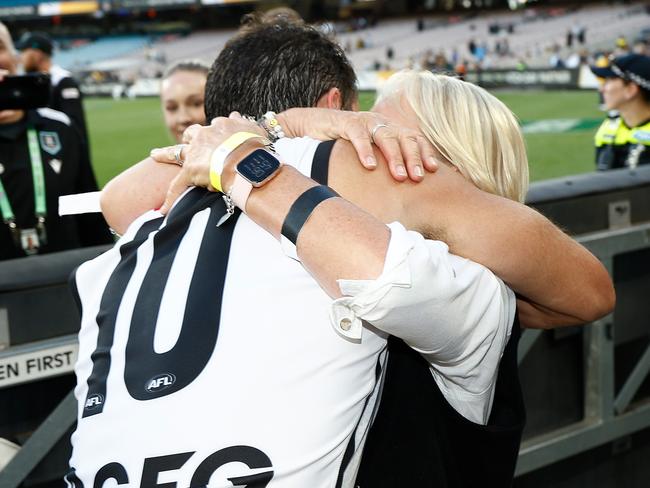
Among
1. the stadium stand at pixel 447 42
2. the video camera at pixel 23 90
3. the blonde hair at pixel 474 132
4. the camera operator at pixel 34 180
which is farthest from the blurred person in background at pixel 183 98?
the stadium stand at pixel 447 42

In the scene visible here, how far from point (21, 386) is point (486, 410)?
116 cm

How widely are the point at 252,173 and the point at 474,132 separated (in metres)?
0.48

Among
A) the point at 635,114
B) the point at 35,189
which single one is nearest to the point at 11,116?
the point at 35,189

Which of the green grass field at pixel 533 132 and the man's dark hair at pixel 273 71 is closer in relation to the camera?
the man's dark hair at pixel 273 71

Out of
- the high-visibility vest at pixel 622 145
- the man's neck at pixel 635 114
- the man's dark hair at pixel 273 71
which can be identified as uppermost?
the man's dark hair at pixel 273 71

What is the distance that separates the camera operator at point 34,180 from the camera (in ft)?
11.2

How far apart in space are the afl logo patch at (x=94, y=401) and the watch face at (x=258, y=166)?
0.46 metres

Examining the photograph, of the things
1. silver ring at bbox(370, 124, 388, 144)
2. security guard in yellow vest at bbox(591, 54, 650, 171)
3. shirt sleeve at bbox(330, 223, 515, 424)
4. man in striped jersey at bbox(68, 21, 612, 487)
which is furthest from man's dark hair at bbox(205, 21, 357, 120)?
security guard in yellow vest at bbox(591, 54, 650, 171)

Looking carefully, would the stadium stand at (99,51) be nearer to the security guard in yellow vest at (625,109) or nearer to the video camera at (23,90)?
the security guard in yellow vest at (625,109)

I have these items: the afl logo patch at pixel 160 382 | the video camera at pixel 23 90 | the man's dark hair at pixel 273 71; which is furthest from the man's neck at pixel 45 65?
the afl logo patch at pixel 160 382

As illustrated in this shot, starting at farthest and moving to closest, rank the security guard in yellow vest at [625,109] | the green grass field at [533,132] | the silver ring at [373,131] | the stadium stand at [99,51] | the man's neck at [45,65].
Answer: the stadium stand at [99,51] → the green grass field at [533,132] → the man's neck at [45,65] → the security guard in yellow vest at [625,109] → the silver ring at [373,131]

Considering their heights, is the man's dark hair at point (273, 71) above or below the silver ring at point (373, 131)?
above

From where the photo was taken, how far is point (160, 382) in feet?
4.54

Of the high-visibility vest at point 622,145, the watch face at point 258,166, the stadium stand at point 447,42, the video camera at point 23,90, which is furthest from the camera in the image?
the stadium stand at point 447,42
